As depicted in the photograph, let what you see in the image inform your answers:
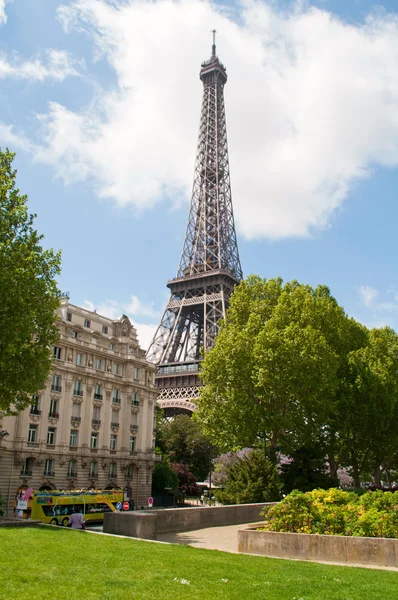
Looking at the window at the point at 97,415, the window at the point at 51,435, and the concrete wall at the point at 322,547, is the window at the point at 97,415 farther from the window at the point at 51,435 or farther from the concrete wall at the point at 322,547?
the concrete wall at the point at 322,547

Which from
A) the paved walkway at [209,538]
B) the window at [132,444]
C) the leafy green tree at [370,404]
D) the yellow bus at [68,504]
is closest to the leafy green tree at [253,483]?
the paved walkway at [209,538]

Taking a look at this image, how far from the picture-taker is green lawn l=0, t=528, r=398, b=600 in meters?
9.62

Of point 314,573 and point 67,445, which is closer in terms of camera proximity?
point 314,573

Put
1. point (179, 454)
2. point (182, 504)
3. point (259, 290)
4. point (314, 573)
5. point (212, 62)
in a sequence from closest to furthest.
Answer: point (314, 573) → point (259, 290) → point (182, 504) → point (179, 454) → point (212, 62)

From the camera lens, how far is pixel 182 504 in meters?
63.1

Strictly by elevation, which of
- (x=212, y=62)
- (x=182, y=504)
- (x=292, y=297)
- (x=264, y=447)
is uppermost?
(x=212, y=62)

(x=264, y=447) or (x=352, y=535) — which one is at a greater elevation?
(x=264, y=447)

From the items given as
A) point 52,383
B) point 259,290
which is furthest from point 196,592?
point 52,383

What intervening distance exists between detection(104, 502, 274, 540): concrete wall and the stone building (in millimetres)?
23631

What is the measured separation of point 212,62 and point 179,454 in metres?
88.3

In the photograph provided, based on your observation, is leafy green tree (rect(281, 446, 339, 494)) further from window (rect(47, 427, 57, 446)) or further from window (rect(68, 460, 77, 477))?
window (rect(68, 460, 77, 477))

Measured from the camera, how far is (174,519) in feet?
73.4

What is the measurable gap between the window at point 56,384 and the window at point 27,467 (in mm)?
6793

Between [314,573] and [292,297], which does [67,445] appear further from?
[314,573]
